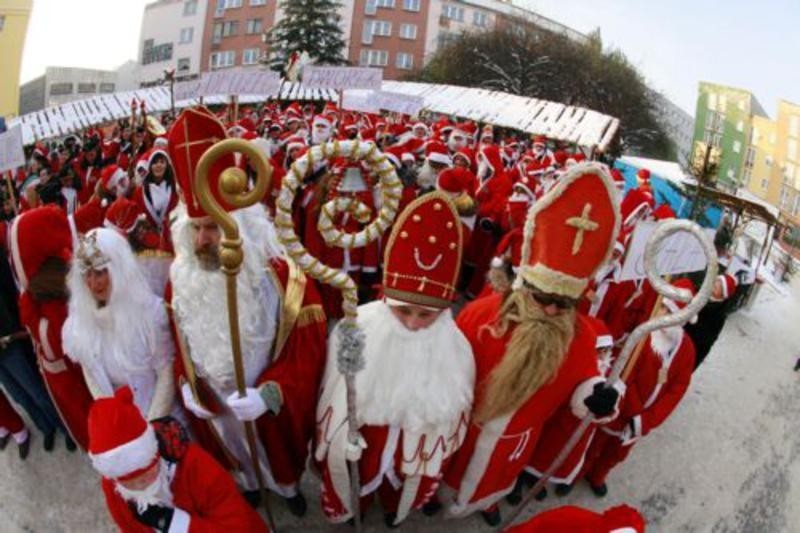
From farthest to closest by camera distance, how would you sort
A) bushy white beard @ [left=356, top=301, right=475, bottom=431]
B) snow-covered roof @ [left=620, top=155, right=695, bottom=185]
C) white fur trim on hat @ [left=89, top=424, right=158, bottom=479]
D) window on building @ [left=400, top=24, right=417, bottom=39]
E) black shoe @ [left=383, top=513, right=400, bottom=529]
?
1. window on building @ [left=400, top=24, right=417, bottom=39]
2. snow-covered roof @ [left=620, top=155, right=695, bottom=185]
3. black shoe @ [left=383, top=513, right=400, bottom=529]
4. bushy white beard @ [left=356, top=301, right=475, bottom=431]
5. white fur trim on hat @ [left=89, top=424, right=158, bottom=479]

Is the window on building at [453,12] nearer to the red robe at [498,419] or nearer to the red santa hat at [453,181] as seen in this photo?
the red santa hat at [453,181]

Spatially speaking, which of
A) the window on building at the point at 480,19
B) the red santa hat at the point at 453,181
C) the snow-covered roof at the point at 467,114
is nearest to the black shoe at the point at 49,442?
the red santa hat at the point at 453,181

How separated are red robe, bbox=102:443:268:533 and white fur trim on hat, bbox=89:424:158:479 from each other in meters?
0.30

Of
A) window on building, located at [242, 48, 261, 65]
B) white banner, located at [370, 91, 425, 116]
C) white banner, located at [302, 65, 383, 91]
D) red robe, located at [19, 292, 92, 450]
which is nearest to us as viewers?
red robe, located at [19, 292, 92, 450]

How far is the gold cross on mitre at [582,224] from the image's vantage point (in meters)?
2.45

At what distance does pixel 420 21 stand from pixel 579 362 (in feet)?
170

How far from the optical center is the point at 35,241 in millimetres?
2982

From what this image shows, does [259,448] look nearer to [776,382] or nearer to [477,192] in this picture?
[477,192]

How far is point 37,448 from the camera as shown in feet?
12.8

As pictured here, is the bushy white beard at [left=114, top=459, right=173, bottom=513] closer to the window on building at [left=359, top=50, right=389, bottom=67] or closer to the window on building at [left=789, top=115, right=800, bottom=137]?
the window on building at [left=789, top=115, right=800, bottom=137]

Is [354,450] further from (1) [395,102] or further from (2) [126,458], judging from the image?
(1) [395,102]

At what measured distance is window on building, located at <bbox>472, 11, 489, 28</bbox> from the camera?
51.0 metres

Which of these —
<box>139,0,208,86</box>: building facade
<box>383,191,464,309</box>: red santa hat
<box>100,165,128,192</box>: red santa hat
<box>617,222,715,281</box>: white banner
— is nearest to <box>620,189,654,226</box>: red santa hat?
<box>617,222,715,281</box>: white banner

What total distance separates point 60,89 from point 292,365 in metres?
53.7
